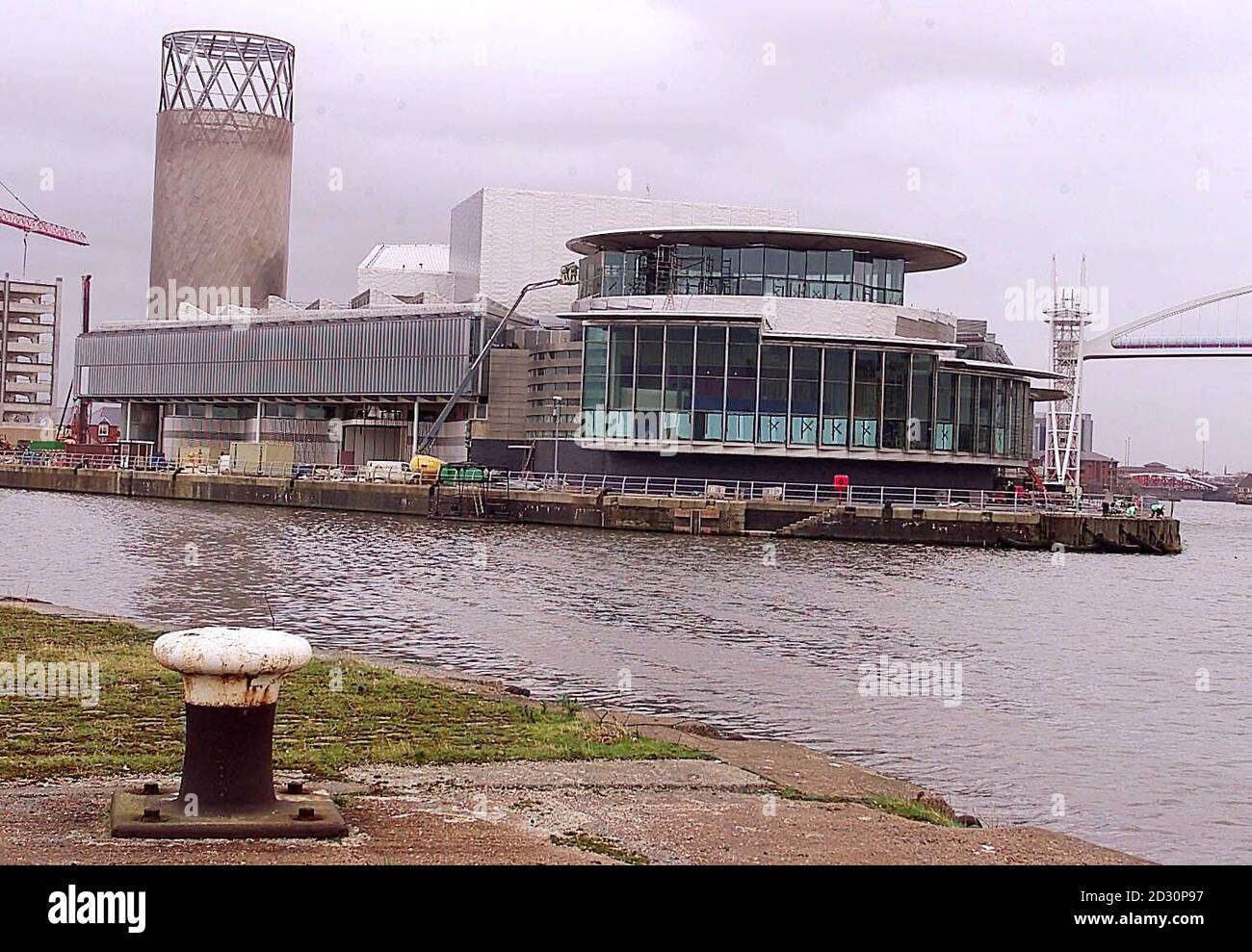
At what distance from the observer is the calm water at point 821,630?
1981cm

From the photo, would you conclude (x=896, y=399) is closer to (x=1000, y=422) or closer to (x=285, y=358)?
(x=1000, y=422)

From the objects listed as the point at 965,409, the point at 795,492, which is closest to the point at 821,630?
the point at 795,492

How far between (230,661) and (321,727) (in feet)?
20.6

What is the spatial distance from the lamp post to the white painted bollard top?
90749mm

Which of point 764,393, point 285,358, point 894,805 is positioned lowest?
point 894,805

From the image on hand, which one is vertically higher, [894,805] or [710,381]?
[710,381]

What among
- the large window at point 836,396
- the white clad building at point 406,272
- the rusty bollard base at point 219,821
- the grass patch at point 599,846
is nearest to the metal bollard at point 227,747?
the rusty bollard base at point 219,821

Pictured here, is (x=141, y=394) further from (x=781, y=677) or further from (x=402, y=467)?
(x=781, y=677)

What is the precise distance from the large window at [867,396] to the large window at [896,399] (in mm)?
417

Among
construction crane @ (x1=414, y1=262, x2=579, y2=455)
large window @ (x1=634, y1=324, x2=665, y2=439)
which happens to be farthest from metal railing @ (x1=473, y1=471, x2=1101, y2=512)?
construction crane @ (x1=414, y1=262, x2=579, y2=455)

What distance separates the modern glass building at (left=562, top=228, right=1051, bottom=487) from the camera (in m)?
90.3

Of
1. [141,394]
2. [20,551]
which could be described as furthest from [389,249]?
[20,551]

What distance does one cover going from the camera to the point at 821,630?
37281 mm

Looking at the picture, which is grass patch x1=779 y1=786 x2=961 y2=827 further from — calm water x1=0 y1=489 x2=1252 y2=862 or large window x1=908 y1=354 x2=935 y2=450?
large window x1=908 y1=354 x2=935 y2=450
